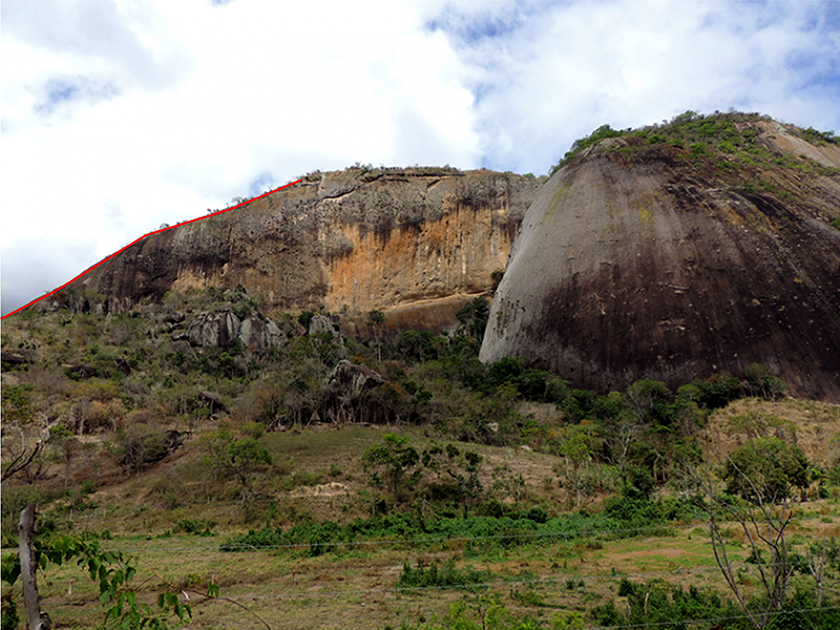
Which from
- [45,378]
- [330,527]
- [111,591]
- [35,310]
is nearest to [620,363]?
[330,527]

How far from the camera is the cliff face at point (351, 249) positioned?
5350 cm

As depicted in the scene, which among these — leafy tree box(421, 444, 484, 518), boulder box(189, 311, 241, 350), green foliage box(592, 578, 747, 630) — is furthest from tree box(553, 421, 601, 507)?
boulder box(189, 311, 241, 350)

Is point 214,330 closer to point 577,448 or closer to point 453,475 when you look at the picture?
point 453,475

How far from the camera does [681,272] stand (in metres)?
28.3

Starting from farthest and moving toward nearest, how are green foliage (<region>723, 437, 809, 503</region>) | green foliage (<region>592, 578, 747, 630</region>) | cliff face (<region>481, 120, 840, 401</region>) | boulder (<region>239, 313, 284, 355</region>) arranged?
boulder (<region>239, 313, 284, 355</region>) → cliff face (<region>481, 120, 840, 401</region>) → green foliage (<region>723, 437, 809, 503</region>) → green foliage (<region>592, 578, 747, 630</region>)

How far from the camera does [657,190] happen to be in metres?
32.7

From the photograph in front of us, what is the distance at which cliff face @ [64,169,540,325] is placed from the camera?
176ft

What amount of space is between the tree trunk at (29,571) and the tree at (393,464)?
1395cm

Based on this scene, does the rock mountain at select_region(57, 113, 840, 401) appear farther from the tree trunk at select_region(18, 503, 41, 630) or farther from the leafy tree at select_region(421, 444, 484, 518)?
the tree trunk at select_region(18, 503, 41, 630)

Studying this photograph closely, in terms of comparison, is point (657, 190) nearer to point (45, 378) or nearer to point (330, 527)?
point (330, 527)

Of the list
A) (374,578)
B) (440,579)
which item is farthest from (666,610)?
(374,578)

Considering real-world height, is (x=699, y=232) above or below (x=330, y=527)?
above

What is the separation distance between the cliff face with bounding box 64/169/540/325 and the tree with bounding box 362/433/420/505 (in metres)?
35.6

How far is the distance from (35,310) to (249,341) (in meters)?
21.8
